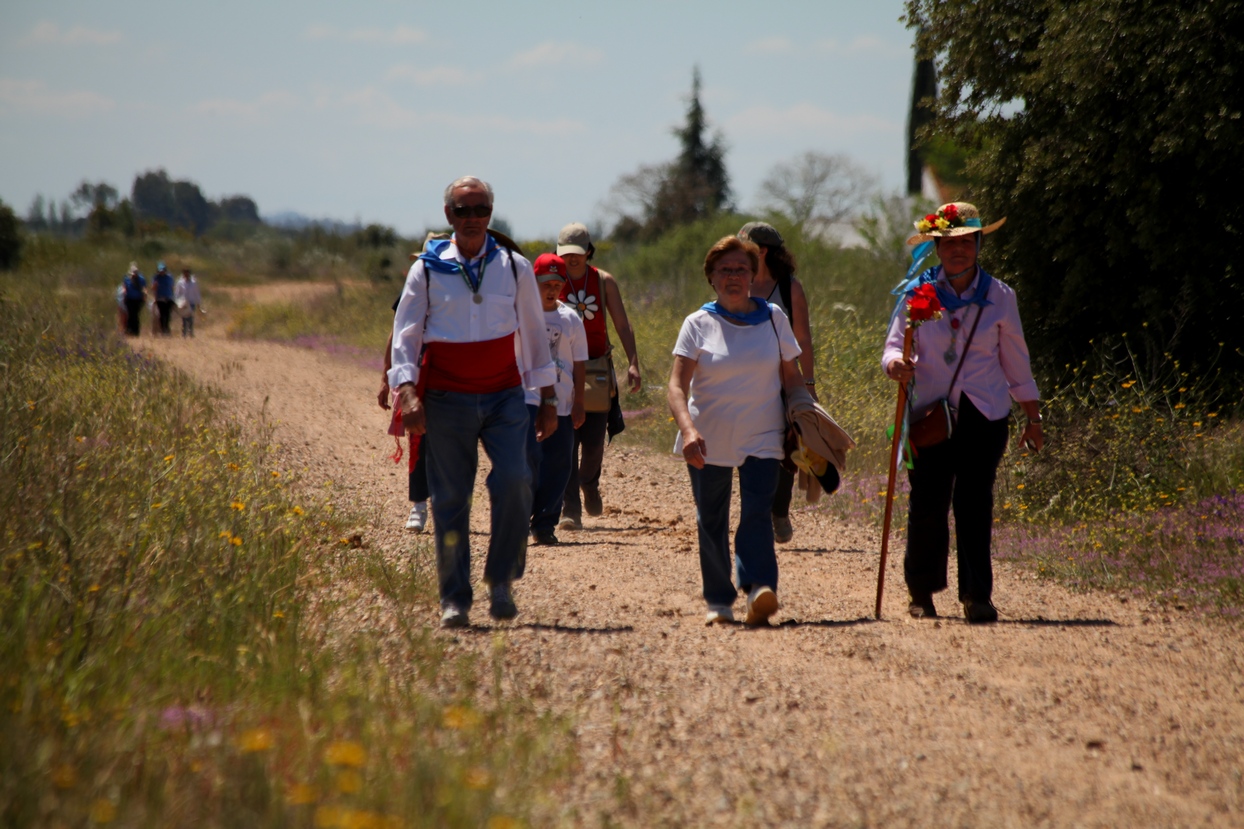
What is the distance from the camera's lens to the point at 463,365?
5359 millimetres

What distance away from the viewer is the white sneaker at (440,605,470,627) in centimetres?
537

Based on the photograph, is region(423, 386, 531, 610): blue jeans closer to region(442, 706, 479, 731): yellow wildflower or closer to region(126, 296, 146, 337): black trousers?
region(442, 706, 479, 731): yellow wildflower

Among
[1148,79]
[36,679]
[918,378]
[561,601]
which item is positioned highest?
[1148,79]

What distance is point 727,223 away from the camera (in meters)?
30.0

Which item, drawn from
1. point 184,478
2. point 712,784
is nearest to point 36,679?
point 712,784

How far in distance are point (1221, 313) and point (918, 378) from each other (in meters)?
5.00

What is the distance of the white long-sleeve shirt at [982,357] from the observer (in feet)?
19.1

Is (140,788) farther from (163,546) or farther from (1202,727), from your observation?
(1202,727)

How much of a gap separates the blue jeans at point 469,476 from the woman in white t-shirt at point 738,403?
80cm

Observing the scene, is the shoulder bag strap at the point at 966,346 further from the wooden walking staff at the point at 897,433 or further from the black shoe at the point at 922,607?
the black shoe at the point at 922,607

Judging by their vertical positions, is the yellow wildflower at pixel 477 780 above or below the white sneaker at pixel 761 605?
above

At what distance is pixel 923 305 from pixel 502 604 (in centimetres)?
252

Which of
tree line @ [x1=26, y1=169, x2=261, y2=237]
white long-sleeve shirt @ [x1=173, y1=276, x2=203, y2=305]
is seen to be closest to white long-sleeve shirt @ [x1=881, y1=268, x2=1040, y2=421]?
white long-sleeve shirt @ [x1=173, y1=276, x2=203, y2=305]

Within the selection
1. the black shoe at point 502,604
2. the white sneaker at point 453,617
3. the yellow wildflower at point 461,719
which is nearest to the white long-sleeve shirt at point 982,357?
the black shoe at point 502,604
